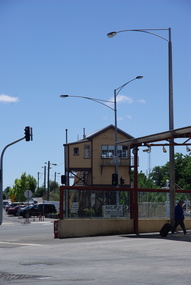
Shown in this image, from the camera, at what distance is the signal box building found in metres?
65.6

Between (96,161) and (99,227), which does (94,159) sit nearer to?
(96,161)

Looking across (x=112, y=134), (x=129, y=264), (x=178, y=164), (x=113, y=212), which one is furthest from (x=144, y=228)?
(x=178, y=164)

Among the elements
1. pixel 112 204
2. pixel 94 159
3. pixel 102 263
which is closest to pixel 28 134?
pixel 112 204

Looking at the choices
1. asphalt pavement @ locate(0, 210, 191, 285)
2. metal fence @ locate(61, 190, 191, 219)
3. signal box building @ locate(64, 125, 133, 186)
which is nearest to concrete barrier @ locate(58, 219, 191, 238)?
metal fence @ locate(61, 190, 191, 219)

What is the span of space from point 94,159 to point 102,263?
51209 millimetres

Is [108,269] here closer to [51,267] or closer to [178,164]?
[51,267]

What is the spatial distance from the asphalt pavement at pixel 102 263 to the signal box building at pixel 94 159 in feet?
144

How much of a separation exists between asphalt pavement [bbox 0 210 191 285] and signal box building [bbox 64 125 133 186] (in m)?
44.0

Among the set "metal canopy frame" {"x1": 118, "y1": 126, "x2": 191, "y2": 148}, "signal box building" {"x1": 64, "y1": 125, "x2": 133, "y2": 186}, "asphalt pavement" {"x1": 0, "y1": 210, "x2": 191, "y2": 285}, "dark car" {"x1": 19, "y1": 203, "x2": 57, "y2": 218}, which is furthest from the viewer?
"signal box building" {"x1": 64, "y1": 125, "x2": 133, "y2": 186}

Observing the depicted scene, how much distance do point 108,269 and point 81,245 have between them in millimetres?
7219

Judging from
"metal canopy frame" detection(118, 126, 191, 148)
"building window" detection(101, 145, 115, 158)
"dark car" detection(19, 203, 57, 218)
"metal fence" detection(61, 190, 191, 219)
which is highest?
"building window" detection(101, 145, 115, 158)

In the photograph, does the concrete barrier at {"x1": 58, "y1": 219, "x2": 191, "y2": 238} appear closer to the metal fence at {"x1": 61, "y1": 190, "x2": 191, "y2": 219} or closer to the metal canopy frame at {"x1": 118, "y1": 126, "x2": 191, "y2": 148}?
the metal fence at {"x1": 61, "y1": 190, "x2": 191, "y2": 219}

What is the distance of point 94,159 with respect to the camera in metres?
65.7

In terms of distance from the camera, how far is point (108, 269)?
518 inches
